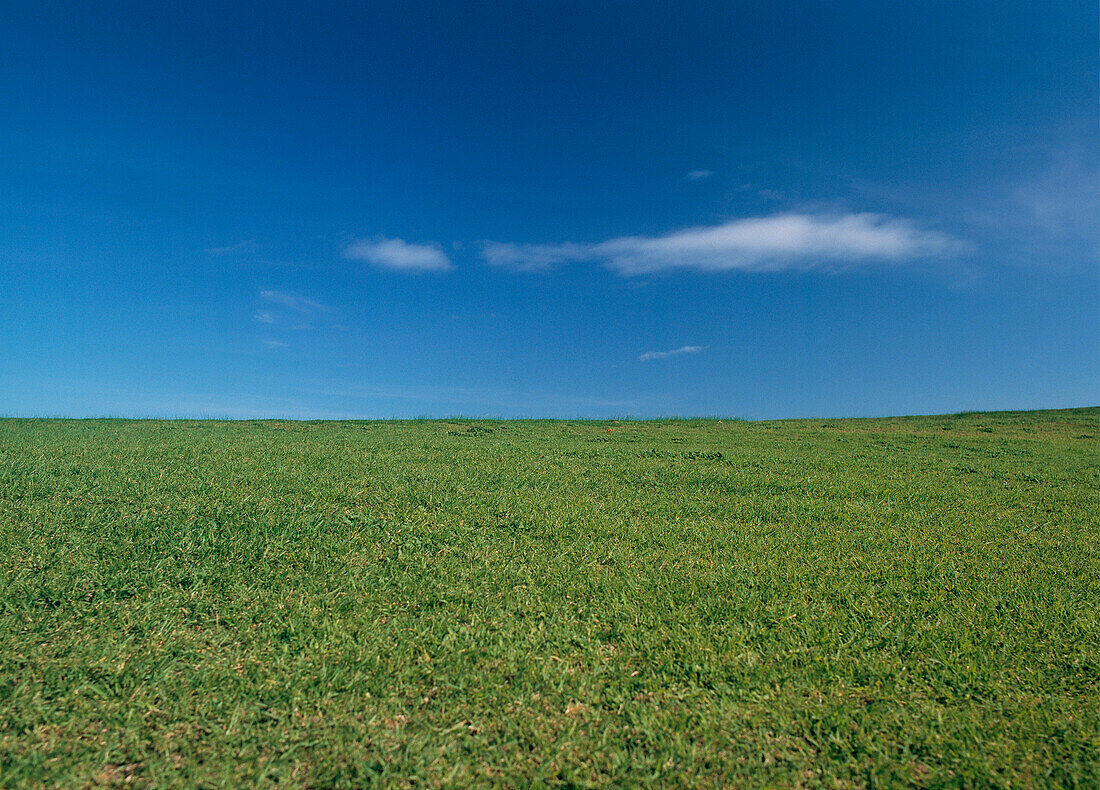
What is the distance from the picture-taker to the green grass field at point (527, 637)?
299cm

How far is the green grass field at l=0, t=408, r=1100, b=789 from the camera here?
9.81 ft

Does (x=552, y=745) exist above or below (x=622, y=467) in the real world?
below

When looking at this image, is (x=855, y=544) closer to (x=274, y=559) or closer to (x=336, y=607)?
(x=336, y=607)

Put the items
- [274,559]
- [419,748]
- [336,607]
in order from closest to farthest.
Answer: [419,748], [336,607], [274,559]

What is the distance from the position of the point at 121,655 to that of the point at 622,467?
7120 mm

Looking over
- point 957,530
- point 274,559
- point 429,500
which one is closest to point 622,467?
point 429,500

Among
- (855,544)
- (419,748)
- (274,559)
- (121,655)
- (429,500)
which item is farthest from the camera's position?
(429,500)

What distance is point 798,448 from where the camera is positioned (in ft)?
47.6

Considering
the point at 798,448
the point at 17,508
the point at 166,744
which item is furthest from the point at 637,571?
the point at 798,448

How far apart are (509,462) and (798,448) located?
8.12 m

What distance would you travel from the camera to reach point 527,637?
12.9 ft

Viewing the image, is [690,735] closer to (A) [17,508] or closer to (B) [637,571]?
(B) [637,571]

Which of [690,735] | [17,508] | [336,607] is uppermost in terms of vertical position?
[17,508]

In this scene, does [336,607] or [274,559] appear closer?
[336,607]
